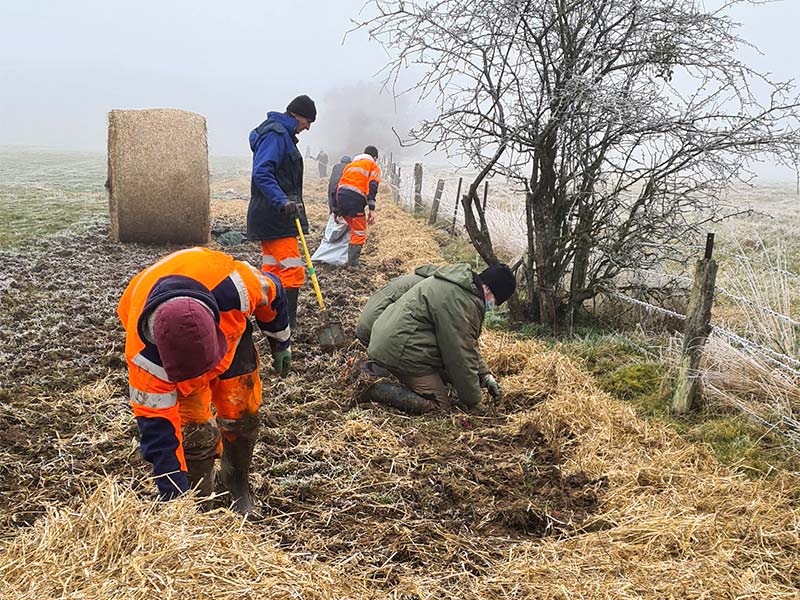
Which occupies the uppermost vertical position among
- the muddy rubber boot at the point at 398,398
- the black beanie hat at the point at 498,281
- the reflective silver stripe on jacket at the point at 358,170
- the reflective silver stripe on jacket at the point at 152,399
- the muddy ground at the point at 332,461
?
the reflective silver stripe on jacket at the point at 358,170

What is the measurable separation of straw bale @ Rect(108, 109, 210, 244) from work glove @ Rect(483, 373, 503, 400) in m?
6.38

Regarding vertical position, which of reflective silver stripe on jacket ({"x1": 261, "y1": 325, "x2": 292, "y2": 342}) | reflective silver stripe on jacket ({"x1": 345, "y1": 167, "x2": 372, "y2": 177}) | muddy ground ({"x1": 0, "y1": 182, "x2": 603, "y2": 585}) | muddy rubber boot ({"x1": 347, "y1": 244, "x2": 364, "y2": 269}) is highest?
reflective silver stripe on jacket ({"x1": 345, "y1": 167, "x2": 372, "y2": 177})

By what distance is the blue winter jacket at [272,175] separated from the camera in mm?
5633

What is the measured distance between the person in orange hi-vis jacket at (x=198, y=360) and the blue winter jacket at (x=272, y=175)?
250 cm

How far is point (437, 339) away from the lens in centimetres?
459

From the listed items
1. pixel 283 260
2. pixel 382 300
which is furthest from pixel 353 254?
pixel 382 300

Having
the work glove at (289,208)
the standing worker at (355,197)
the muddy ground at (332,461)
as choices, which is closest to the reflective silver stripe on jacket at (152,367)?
the muddy ground at (332,461)

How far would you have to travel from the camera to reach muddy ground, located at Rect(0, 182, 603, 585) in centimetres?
317

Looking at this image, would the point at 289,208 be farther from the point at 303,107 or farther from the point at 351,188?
the point at 351,188

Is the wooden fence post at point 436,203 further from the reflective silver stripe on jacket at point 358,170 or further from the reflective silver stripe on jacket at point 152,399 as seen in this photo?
the reflective silver stripe on jacket at point 152,399

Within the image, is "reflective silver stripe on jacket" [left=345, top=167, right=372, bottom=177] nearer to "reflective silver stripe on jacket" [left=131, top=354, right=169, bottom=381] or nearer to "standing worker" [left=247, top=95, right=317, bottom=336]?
"standing worker" [left=247, top=95, right=317, bottom=336]

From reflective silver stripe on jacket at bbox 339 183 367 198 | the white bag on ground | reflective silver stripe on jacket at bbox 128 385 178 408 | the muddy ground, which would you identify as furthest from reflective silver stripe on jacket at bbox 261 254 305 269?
the white bag on ground

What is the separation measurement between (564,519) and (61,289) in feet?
20.2

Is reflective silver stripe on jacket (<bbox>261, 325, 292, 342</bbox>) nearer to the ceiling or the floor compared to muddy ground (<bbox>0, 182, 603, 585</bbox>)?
nearer to the ceiling
